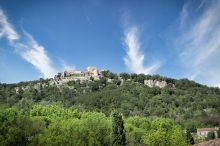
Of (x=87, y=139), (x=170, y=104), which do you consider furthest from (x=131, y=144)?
(x=170, y=104)

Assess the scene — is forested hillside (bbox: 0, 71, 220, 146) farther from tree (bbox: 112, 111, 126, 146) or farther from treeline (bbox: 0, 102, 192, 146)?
tree (bbox: 112, 111, 126, 146)

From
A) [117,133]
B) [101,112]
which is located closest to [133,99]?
[101,112]

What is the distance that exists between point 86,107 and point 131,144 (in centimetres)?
6843

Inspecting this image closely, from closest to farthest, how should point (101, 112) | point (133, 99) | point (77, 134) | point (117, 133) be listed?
1. point (77, 134)
2. point (117, 133)
3. point (101, 112)
4. point (133, 99)

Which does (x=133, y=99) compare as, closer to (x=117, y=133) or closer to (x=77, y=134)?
(x=117, y=133)

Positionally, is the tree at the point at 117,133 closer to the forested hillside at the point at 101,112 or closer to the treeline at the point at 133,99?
the forested hillside at the point at 101,112

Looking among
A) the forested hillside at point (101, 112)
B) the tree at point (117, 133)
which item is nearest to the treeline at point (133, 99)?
the forested hillside at point (101, 112)

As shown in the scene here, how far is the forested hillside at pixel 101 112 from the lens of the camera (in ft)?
217

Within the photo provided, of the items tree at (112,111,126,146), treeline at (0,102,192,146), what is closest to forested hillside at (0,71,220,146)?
treeline at (0,102,192,146)

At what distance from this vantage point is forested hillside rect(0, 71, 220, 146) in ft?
217

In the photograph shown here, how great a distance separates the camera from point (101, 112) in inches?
4951

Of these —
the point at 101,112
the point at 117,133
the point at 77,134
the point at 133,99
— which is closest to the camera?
the point at 77,134

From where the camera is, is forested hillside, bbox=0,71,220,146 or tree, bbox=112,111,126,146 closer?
forested hillside, bbox=0,71,220,146

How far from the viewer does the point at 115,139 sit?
232 feet
